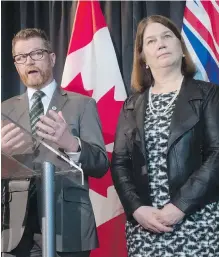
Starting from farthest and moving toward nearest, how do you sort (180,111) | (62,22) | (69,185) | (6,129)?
1. (62,22)
2. (180,111)
3. (69,185)
4. (6,129)

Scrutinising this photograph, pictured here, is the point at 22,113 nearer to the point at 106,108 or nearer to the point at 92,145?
the point at 92,145

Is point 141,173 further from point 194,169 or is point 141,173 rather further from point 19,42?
point 19,42

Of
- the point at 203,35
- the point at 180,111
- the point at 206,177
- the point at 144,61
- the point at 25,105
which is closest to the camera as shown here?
the point at 206,177

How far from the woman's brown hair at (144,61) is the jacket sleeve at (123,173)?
0.16 m

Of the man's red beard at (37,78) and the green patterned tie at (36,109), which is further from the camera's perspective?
the man's red beard at (37,78)

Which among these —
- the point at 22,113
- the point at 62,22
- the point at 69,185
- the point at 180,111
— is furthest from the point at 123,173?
the point at 62,22

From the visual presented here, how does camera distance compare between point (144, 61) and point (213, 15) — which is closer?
point (144, 61)

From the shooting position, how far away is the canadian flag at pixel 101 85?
2707mm

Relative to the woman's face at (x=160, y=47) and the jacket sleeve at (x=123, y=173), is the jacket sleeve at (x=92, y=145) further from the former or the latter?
the woman's face at (x=160, y=47)

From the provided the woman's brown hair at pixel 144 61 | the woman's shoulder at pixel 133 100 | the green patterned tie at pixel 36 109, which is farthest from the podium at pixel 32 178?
the woman's brown hair at pixel 144 61

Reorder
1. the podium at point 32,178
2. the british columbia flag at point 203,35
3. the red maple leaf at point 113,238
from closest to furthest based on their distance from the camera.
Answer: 1. the podium at point 32,178
2. the british columbia flag at point 203,35
3. the red maple leaf at point 113,238

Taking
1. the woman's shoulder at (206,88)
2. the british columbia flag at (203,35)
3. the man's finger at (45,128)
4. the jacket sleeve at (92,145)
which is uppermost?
the british columbia flag at (203,35)

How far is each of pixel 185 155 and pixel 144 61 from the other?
0.49m

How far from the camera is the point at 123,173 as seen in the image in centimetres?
203
